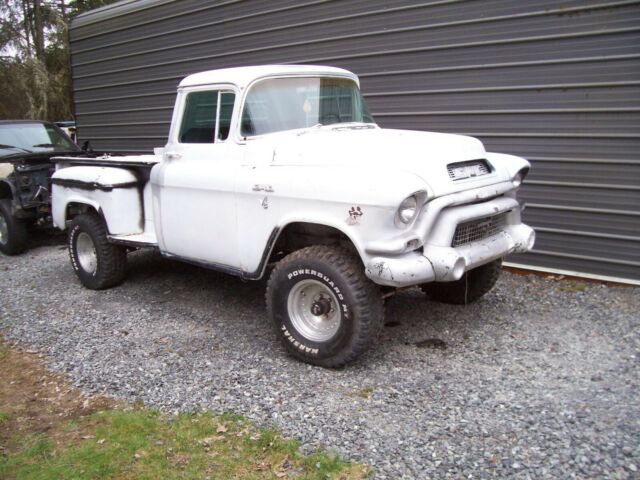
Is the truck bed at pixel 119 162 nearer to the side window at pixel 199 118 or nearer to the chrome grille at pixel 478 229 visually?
the side window at pixel 199 118

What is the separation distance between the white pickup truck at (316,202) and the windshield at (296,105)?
0.03ft

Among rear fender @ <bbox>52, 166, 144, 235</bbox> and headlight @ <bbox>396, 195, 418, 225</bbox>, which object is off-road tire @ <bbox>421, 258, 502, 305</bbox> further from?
rear fender @ <bbox>52, 166, 144, 235</bbox>

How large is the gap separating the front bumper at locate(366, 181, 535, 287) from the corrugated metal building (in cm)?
212

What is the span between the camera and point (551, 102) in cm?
573

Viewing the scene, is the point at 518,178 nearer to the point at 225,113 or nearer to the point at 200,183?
the point at 225,113

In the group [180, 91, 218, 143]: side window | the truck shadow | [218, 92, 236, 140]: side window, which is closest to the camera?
[218, 92, 236, 140]: side window

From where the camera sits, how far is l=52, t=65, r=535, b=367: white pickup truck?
369 centimetres

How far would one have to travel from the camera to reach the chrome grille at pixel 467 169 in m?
3.99

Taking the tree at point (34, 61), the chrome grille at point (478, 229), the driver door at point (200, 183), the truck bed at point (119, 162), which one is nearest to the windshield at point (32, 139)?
the truck bed at point (119, 162)

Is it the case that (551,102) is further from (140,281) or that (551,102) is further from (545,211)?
(140,281)

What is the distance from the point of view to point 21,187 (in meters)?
7.85

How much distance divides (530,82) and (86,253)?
5070mm

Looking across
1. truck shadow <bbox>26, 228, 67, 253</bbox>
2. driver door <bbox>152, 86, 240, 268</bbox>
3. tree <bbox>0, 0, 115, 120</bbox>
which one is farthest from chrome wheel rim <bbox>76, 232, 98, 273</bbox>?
tree <bbox>0, 0, 115, 120</bbox>

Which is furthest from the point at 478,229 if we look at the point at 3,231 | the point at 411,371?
the point at 3,231
